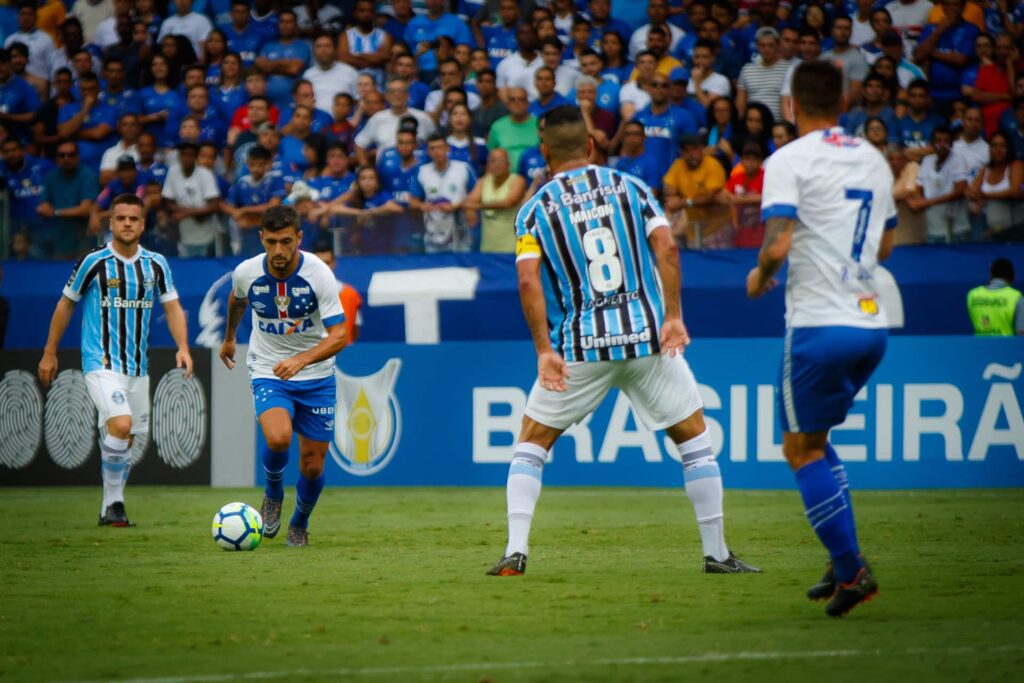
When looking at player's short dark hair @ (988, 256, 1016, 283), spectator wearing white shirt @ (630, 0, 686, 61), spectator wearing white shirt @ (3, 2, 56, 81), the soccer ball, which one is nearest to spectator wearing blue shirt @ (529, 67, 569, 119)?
spectator wearing white shirt @ (630, 0, 686, 61)

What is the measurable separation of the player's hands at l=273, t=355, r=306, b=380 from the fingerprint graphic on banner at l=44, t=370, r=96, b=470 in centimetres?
712

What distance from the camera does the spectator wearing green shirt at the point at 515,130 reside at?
709 inches

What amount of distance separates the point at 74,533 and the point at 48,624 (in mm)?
4700

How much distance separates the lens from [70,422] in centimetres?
1620

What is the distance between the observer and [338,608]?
23.6ft

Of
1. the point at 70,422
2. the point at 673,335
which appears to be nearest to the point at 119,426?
the point at 70,422

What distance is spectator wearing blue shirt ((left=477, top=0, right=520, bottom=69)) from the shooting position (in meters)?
20.2

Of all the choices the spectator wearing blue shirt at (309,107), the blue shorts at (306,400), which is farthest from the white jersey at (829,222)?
the spectator wearing blue shirt at (309,107)

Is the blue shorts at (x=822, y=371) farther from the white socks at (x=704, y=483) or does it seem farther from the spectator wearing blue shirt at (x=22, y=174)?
the spectator wearing blue shirt at (x=22, y=174)

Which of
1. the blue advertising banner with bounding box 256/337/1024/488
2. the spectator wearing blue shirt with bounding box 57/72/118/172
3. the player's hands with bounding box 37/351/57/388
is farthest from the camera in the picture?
the spectator wearing blue shirt with bounding box 57/72/118/172

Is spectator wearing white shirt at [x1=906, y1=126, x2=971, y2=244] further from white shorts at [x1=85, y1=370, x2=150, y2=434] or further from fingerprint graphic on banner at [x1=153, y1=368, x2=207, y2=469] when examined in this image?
white shorts at [x1=85, y1=370, x2=150, y2=434]

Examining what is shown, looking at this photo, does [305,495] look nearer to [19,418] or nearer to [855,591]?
[855,591]

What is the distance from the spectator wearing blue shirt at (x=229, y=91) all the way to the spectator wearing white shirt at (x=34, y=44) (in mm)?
3188

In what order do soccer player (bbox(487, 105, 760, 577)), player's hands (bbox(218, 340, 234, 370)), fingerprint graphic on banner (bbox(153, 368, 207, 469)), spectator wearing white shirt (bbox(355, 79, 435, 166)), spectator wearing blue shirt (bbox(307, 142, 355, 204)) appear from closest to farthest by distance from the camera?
1. soccer player (bbox(487, 105, 760, 577))
2. player's hands (bbox(218, 340, 234, 370))
3. fingerprint graphic on banner (bbox(153, 368, 207, 469))
4. spectator wearing blue shirt (bbox(307, 142, 355, 204))
5. spectator wearing white shirt (bbox(355, 79, 435, 166))
